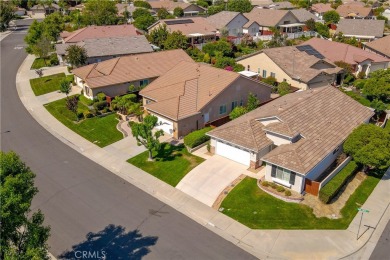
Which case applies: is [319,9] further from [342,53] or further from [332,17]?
[342,53]

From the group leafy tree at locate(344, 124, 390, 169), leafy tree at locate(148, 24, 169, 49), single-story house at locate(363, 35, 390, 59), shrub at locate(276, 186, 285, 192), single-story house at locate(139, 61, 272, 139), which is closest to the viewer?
shrub at locate(276, 186, 285, 192)

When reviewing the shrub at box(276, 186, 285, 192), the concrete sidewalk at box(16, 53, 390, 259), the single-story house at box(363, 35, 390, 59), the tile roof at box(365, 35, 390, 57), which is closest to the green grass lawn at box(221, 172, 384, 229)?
the concrete sidewalk at box(16, 53, 390, 259)

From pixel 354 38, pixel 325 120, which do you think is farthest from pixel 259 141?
pixel 354 38

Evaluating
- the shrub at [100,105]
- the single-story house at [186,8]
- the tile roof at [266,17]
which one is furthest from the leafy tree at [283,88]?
the single-story house at [186,8]

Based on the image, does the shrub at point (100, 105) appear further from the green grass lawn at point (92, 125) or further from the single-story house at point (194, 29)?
the single-story house at point (194, 29)

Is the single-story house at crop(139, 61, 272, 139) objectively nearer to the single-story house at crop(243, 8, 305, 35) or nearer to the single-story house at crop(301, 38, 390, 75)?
the single-story house at crop(301, 38, 390, 75)
